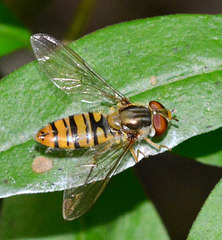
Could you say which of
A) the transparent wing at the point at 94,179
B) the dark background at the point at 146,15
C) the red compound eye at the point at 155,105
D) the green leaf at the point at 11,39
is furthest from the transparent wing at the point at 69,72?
the dark background at the point at 146,15

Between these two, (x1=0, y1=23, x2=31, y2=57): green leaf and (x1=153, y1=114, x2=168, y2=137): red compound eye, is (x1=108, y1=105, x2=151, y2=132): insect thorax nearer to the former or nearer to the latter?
(x1=153, y1=114, x2=168, y2=137): red compound eye

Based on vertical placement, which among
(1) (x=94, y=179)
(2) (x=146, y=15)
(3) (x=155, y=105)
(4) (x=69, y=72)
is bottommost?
(2) (x=146, y=15)

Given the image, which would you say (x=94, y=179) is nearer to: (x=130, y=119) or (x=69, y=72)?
(x=130, y=119)

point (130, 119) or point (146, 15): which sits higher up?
point (130, 119)

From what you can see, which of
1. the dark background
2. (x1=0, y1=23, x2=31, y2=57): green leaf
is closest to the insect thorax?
the dark background

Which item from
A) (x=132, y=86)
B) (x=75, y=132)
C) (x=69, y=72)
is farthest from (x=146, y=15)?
(x=75, y=132)
